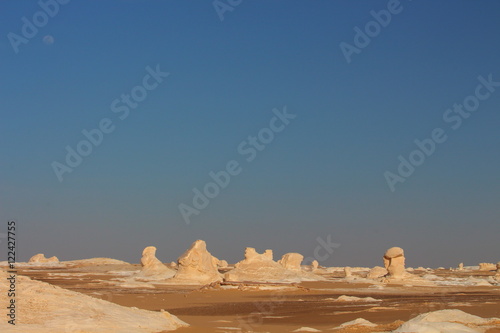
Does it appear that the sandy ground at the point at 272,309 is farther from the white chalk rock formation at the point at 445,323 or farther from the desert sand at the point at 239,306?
the white chalk rock formation at the point at 445,323

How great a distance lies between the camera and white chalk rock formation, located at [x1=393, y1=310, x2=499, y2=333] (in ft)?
38.2

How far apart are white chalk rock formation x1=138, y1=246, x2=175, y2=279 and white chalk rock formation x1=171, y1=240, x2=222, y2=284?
11.7 ft

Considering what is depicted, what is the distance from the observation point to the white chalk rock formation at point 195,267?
37.5 m

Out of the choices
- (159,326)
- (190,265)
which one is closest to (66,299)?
(159,326)

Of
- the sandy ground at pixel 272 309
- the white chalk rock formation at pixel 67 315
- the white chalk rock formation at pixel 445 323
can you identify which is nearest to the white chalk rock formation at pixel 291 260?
the sandy ground at pixel 272 309

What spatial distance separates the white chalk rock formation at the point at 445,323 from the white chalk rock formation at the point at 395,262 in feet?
97.3

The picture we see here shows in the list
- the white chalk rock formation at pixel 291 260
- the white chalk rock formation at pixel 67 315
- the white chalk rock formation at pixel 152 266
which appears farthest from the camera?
the white chalk rock formation at pixel 291 260

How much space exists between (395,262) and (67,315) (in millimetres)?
33777

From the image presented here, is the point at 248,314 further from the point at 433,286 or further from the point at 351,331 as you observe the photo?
the point at 433,286

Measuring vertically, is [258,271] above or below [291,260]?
below

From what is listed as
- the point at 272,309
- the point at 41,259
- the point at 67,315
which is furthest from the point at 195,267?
the point at 41,259

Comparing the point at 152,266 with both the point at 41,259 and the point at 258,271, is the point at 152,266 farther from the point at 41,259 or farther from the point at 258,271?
the point at 41,259

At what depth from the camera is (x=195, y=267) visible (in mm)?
37875

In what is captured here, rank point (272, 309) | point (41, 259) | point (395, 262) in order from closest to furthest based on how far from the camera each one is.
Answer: point (272, 309) < point (395, 262) < point (41, 259)
